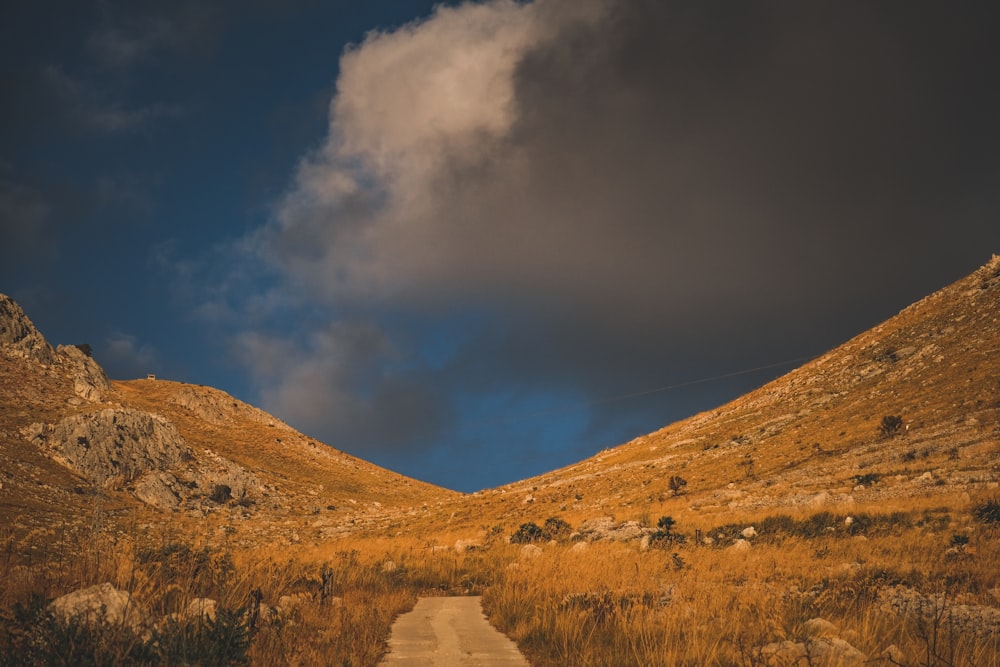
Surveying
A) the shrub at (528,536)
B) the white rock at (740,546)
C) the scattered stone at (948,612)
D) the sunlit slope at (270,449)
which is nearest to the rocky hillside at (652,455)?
the sunlit slope at (270,449)

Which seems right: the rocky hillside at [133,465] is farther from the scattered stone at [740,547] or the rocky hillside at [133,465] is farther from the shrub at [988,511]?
the shrub at [988,511]

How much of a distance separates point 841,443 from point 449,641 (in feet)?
117

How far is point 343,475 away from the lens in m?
78.2

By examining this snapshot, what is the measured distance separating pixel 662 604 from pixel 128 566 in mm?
8297

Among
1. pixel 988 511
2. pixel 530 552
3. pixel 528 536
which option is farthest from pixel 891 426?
pixel 530 552

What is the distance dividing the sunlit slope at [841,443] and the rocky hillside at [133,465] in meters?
17.1

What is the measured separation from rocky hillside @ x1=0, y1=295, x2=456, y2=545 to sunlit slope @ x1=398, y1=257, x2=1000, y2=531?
1707 cm

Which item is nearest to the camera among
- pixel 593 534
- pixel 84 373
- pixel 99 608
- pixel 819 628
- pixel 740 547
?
pixel 99 608

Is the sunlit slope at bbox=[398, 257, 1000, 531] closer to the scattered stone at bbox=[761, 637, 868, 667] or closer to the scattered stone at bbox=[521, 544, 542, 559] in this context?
the scattered stone at bbox=[521, 544, 542, 559]

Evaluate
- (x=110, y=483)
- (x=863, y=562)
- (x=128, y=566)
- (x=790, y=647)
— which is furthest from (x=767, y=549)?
(x=110, y=483)

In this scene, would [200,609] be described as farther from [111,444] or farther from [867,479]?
[111,444]

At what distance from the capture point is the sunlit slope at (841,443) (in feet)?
84.2

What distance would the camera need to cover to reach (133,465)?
40.9 meters

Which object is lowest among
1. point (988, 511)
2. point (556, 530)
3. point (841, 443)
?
point (988, 511)
